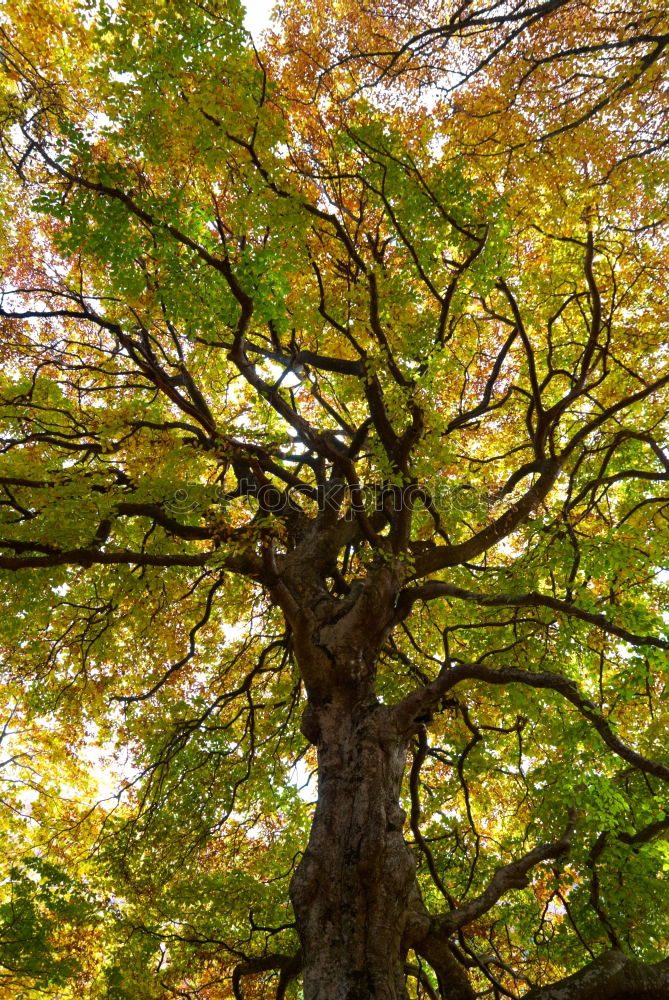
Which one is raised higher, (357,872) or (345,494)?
(345,494)

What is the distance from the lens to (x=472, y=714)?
838 cm

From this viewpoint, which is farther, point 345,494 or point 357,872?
point 345,494

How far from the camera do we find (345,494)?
7668mm

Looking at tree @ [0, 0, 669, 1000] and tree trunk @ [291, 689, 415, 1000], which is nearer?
tree trunk @ [291, 689, 415, 1000]

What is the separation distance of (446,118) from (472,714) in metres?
7.74

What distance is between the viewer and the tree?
4664mm

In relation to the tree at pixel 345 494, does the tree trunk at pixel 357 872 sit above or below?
below

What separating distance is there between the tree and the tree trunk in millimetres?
24

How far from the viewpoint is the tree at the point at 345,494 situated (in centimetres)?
466

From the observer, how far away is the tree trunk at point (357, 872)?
370cm

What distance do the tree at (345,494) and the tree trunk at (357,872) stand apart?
0.02 metres

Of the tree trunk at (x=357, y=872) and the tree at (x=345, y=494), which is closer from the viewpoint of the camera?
the tree trunk at (x=357, y=872)

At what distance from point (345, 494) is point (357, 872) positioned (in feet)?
14.7

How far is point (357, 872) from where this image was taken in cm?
413
